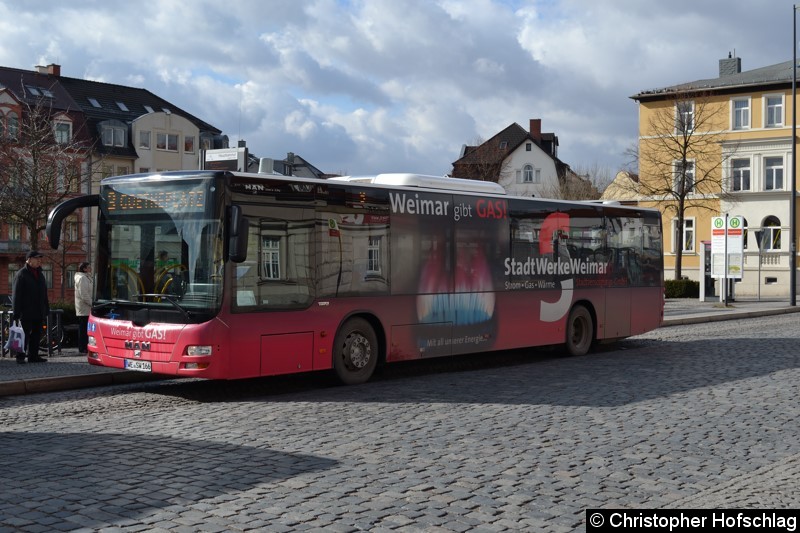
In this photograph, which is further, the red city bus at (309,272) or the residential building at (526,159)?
the residential building at (526,159)

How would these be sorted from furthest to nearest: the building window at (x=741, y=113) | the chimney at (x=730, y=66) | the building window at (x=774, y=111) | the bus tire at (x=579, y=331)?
the chimney at (x=730, y=66)
the building window at (x=741, y=113)
the building window at (x=774, y=111)
the bus tire at (x=579, y=331)

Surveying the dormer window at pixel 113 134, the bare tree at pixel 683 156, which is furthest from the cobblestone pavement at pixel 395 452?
the dormer window at pixel 113 134

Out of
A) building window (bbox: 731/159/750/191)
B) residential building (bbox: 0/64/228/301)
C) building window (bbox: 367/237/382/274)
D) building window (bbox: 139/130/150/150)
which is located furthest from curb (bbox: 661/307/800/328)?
Result: building window (bbox: 139/130/150/150)

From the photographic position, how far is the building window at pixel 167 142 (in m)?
78.3

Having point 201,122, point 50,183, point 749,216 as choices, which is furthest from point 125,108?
point 50,183

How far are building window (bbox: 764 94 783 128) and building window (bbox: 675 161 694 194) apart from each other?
17.6ft

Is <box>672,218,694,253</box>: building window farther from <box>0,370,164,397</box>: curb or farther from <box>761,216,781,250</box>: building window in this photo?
<box>0,370,164,397</box>: curb

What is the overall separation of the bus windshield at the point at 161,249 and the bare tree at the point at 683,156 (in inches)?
1707

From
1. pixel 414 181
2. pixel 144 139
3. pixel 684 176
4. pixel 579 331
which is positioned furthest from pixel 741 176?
pixel 414 181

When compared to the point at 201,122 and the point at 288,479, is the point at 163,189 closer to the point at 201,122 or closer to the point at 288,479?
the point at 288,479

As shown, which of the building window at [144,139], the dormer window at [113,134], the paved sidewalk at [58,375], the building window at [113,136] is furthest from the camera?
the building window at [144,139]

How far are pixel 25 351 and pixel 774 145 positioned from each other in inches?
2030

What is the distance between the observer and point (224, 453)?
870cm

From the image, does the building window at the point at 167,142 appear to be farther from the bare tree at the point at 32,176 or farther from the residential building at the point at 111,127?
the bare tree at the point at 32,176
